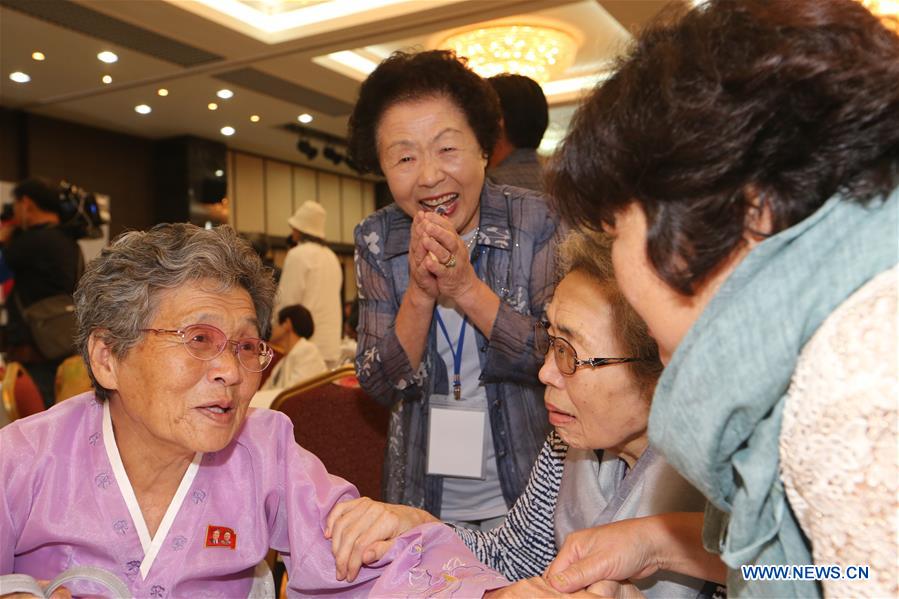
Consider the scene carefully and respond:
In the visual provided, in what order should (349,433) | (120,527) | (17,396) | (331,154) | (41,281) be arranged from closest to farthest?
(120,527) → (349,433) → (17,396) → (41,281) → (331,154)

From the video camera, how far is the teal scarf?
178 inches

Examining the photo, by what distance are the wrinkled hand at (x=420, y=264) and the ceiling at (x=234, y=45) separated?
355cm

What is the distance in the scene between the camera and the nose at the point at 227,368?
156 cm

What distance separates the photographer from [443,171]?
2143 millimetres

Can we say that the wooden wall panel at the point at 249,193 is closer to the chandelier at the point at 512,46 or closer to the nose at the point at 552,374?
the chandelier at the point at 512,46

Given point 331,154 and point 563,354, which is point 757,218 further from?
point 331,154

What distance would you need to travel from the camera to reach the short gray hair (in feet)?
5.12

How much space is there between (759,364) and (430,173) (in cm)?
143

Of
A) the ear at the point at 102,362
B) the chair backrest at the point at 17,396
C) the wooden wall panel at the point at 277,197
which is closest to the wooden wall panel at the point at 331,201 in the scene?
the wooden wall panel at the point at 277,197

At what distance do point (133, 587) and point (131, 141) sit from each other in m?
10.5

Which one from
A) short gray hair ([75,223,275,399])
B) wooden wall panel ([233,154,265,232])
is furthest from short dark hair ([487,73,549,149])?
wooden wall panel ([233,154,265,232])

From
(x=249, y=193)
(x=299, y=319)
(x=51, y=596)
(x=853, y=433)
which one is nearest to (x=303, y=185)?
(x=249, y=193)

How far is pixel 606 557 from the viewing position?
133 cm

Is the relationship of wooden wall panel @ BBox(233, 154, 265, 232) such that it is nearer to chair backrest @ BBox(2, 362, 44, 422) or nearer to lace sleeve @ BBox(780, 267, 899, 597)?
chair backrest @ BBox(2, 362, 44, 422)
